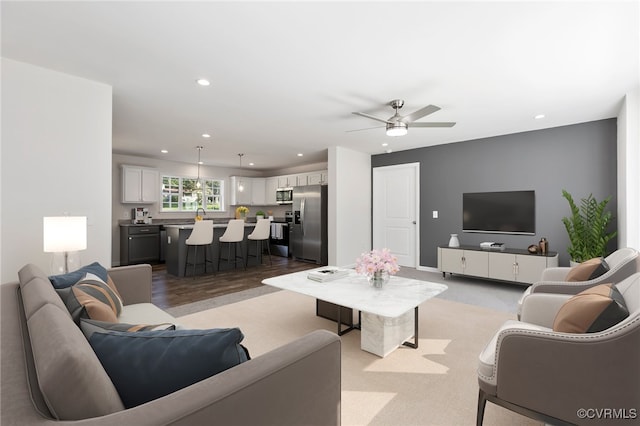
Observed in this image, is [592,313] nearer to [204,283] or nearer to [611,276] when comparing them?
[611,276]

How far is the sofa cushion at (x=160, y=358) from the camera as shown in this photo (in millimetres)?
857

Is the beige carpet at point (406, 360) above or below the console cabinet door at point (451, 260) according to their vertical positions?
below

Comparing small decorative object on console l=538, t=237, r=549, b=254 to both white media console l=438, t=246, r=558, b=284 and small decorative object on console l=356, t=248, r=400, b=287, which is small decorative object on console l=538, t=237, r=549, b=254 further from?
small decorative object on console l=356, t=248, r=400, b=287

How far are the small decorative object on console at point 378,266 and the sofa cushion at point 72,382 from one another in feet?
7.54

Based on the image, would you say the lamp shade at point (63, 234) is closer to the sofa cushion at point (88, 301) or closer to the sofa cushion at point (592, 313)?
the sofa cushion at point (88, 301)

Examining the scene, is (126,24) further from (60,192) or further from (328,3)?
(60,192)

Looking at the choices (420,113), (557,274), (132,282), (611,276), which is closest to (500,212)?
(557,274)

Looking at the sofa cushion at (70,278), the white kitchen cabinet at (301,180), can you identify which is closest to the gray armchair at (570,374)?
the sofa cushion at (70,278)

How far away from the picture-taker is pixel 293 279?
3.20 m

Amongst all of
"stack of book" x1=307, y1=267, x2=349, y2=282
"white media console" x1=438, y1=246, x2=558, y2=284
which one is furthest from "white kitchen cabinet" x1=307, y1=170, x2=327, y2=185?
"stack of book" x1=307, y1=267, x2=349, y2=282

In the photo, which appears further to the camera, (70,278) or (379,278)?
(379,278)

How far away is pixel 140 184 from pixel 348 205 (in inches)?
190

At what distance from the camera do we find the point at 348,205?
6301 millimetres

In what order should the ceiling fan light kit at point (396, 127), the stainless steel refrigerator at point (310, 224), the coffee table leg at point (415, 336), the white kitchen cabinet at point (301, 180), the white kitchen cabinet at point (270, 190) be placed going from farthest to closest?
the white kitchen cabinet at point (270, 190) < the white kitchen cabinet at point (301, 180) < the stainless steel refrigerator at point (310, 224) < the ceiling fan light kit at point (396, 127) < the coffee table leg at point (415, 336)
